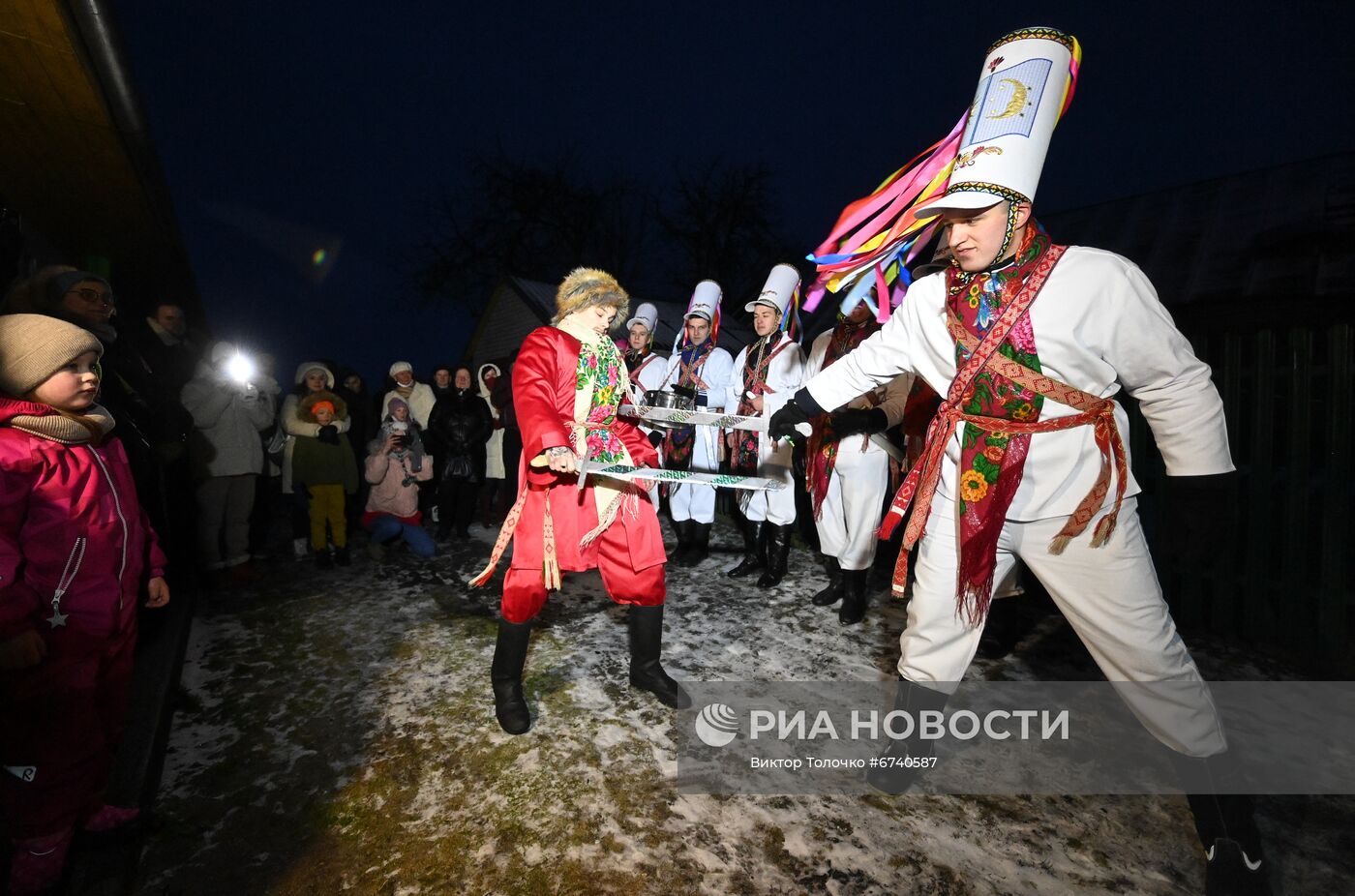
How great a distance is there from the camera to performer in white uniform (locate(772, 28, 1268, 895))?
5.85 feet

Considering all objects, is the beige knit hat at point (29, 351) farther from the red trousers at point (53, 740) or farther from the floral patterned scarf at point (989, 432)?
the floral patterned scarf at point (989, 432)

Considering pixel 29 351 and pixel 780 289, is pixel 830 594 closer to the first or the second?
pixel 780 289

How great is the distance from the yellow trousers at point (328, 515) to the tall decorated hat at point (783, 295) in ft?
12.7

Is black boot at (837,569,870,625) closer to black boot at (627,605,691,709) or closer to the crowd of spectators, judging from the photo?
black boot at (627,605,691,709)

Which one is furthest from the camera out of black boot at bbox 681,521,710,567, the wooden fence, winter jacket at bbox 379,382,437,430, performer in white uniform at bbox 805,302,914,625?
winter jacket at bbox 379,382,437,430

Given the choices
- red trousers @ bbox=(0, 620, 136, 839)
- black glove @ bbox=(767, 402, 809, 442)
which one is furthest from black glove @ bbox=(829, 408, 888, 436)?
red trousers @ bbox=(0, 620, 136, 839)

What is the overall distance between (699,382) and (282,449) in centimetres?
412

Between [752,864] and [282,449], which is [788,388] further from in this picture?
[282,449]

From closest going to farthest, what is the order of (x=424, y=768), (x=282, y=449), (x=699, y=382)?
(x=424, y=768)
(x=699, y=382)
(x=282, y=449)

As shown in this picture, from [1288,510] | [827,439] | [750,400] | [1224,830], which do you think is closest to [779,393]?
[750,400]

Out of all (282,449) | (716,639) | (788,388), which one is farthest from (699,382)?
(282,449)

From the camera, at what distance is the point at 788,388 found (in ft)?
15.1

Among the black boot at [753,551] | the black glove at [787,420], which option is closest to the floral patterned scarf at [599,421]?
the black glove at [787,420]

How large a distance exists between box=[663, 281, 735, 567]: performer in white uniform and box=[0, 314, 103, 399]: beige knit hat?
13.1 feet
